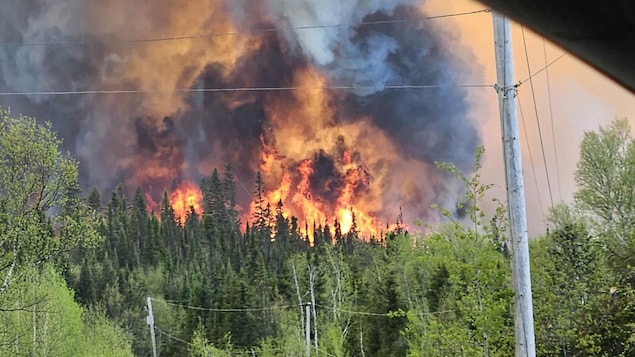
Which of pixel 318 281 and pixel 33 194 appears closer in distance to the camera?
pixel 33 194

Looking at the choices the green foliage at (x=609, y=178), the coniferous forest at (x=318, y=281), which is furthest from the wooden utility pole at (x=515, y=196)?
the green foliage at (x=609, y=178)

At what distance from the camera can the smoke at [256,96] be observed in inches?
2030

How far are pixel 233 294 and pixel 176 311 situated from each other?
657 centimetres

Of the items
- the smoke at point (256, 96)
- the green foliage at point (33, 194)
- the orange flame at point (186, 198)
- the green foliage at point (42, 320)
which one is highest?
the smoke at point (256, 96)

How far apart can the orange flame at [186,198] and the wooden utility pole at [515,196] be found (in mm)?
59578

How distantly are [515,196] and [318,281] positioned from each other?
82.1 ft

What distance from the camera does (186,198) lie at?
65438 mm

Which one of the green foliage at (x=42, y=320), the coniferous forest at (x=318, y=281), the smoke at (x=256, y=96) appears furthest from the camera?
the smoke at (x=256, y=96)

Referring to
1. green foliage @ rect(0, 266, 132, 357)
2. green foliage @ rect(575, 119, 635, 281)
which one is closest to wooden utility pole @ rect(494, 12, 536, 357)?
green foliage @ rect(0, 266, 132, 357)

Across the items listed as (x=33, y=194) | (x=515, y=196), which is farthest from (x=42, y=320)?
(x=515, y=196)

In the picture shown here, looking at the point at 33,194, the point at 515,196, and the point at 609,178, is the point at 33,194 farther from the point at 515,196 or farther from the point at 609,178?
the point at 609,178

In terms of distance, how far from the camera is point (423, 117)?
51.3 m

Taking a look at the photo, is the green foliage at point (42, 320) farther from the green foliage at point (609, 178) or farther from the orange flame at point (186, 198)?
the orange flame at point (186, 198)

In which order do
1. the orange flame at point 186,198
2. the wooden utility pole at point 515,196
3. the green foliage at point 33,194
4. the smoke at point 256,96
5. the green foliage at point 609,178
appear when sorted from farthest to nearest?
1. the orange flame at point 186,198
2. the smoke at point 256,96
3. the green foliage at point 609,178
4. the green foliage at point 33,194
5. the wooden utility pole at point 515,196
